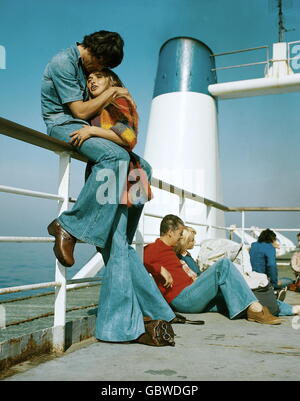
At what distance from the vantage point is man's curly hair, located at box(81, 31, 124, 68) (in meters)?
1.84

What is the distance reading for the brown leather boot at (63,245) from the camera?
1.69 metres

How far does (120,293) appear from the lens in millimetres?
1814

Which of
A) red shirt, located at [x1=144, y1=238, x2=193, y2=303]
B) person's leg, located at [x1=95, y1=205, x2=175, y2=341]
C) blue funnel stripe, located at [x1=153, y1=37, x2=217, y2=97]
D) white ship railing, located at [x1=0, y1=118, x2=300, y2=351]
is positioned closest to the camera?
white ship railing, located at [x1=0, y1=118, x2=300, y2=351]

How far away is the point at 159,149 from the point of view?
802 cm

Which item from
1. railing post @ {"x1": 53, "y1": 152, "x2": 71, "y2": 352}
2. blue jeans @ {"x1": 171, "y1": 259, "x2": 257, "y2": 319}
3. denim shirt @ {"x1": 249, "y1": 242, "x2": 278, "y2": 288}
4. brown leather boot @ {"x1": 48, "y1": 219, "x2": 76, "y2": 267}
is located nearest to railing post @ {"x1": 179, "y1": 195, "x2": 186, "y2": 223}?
blue jeans @ {"x1": 171, "y1": 259, "x2": 257, "y2": 319}

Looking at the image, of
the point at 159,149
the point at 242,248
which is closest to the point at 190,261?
the point at 242,248

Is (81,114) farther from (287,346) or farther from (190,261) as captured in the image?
(190,261)

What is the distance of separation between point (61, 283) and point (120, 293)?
26 centimetres

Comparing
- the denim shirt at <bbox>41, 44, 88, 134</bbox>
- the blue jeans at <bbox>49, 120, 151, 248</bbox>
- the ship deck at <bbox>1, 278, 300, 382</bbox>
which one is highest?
the denim shirt at <bbox>41, 44, 88, 134</bbox>

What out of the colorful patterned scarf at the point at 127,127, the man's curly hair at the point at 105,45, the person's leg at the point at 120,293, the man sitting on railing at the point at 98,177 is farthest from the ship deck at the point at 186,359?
the man's curly hair at the point at 105,45

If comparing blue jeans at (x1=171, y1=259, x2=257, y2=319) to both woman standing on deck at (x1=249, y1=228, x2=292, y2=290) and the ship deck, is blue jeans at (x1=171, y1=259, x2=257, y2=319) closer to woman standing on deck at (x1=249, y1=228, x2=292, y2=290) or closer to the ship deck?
the ship deck

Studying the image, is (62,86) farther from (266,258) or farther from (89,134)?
Result: (266,258)

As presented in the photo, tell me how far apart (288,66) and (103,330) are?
7122 mm

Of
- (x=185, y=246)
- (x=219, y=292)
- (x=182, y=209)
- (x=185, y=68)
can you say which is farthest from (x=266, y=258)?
(x=185, y=68)
